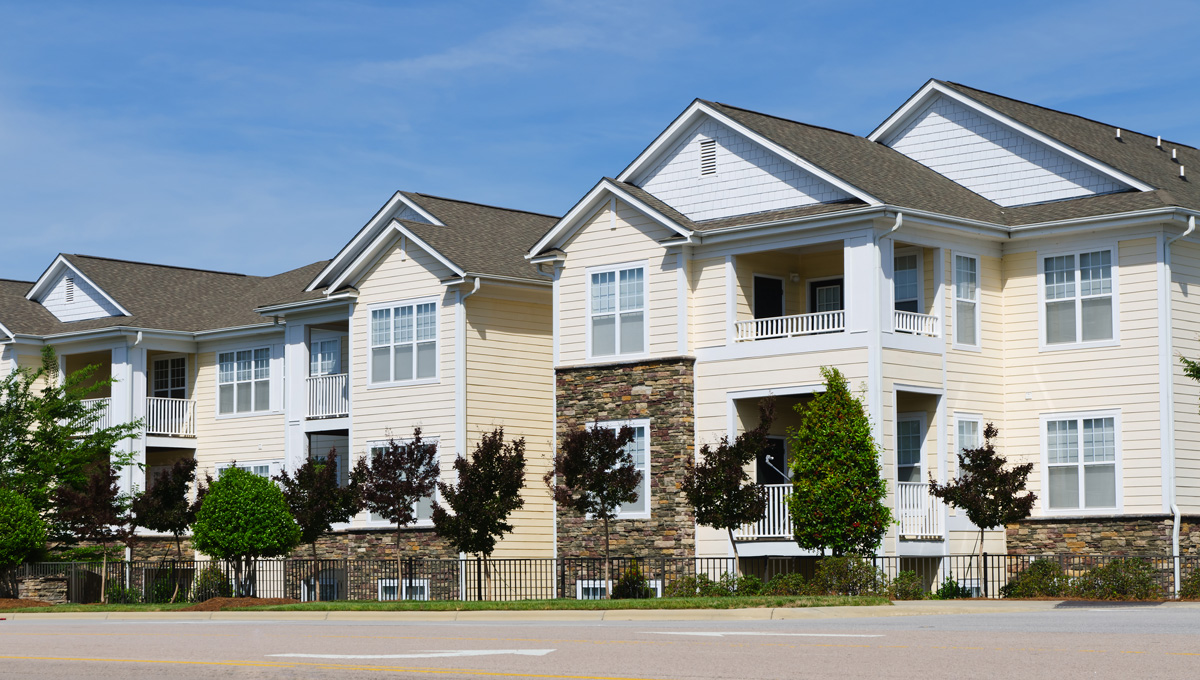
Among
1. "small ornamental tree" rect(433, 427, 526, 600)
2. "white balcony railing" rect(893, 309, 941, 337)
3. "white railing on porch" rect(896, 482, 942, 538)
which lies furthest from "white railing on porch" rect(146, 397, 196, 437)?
"white railing on porch" rect(896, 482, 942, 538)

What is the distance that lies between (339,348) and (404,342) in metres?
4.56

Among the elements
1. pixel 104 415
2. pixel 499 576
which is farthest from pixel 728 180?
pixel 104 415

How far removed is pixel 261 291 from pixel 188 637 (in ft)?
90.0

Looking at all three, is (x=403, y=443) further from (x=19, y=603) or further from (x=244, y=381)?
(x=19, y=603)

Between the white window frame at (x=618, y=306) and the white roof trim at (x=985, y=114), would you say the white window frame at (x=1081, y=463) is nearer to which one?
the white roof trim at (x=985, y=114)

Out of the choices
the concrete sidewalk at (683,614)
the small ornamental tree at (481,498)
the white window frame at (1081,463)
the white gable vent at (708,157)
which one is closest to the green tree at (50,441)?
the concrete sidewalk at (683,614)

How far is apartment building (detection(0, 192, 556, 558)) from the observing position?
37.3m

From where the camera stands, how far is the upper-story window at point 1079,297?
103 ft

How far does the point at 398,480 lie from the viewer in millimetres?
33156

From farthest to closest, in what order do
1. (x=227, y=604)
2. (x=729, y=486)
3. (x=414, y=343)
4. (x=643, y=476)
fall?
(x=414, y=343) < (x=643, y=476) < (x=227, y=604) < (x=729, y=486)

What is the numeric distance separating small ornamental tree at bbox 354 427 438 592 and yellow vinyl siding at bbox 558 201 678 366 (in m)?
3.82

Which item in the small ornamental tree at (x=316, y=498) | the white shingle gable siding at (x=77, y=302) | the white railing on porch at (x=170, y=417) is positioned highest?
the white shingle gable siding at (x=77, y=302)

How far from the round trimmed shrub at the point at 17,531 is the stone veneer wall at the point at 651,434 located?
14000 millimetres

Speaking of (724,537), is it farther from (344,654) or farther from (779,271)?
(344,654)
